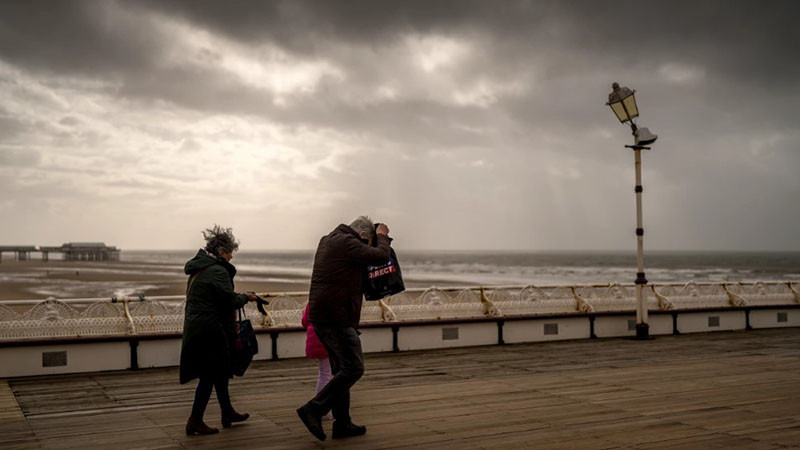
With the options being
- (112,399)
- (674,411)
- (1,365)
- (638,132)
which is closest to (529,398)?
(674,411)

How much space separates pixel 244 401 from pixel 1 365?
3.96m

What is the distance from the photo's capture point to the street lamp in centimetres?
1345

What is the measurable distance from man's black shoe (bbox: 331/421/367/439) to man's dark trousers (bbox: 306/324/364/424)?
0.17ft

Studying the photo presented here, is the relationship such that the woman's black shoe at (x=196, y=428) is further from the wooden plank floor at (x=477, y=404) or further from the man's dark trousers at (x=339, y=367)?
the man's dark trousers at (x=339, y=367)

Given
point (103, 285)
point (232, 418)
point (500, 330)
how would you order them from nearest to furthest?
point (232, 418), point (500, 330), point (103, 285)

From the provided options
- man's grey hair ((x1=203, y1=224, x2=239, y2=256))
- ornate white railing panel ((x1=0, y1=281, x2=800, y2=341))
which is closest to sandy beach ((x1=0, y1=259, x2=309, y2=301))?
ornate white railing panel ((x1=0, y1=281, x2=800, y2=341))

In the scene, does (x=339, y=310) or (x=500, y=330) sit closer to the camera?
(x=339, y=310)

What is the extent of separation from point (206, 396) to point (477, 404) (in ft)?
8.97

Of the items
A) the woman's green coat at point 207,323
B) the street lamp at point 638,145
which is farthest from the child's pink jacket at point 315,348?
the street lamp at point 638,145

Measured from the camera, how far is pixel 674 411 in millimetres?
6832

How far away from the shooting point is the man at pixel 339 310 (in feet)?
19.3

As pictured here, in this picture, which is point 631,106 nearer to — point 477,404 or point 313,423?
point 477,404

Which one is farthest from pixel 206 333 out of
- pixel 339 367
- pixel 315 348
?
pixel 339 367

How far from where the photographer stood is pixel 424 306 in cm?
1234
